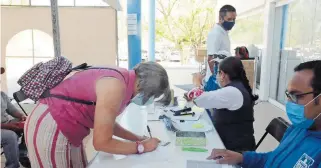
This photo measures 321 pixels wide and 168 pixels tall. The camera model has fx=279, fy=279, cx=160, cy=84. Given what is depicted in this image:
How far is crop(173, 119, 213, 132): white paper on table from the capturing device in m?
1.65

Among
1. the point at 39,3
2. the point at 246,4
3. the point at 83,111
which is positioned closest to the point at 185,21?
the point at 246,4

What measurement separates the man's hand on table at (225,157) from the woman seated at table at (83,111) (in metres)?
0.32

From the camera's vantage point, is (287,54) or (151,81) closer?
(151,81)

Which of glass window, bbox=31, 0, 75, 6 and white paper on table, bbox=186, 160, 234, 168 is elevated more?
glass window, bbox=31, 0, 75, 6

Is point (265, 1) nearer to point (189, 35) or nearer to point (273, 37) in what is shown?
point (273, 37)

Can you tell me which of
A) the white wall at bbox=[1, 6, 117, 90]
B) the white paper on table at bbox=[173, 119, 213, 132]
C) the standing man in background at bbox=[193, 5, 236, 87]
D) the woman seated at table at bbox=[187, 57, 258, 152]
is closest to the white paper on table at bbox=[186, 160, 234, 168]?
the white paper on table at bbox=[173, 119, 213, 132]

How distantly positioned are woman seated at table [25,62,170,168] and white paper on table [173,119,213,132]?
1.45ft

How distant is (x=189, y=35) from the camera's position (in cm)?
1093

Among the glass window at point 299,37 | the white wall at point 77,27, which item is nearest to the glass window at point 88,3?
the white wall at point 77,27

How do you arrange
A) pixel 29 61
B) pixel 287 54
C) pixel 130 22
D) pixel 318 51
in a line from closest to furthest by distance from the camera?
pixel 130 22
pixel 318 51
pixel 287 54
pixel 29 61

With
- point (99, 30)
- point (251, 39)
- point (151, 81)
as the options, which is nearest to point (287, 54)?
point (251, 39)

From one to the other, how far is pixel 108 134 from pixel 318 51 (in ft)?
11.8

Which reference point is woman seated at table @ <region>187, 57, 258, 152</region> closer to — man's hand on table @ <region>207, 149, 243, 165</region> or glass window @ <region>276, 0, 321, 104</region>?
man's hand on table @ <region>207, 149, 243, 165</region>

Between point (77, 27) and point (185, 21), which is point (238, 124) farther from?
point (185, 21)
